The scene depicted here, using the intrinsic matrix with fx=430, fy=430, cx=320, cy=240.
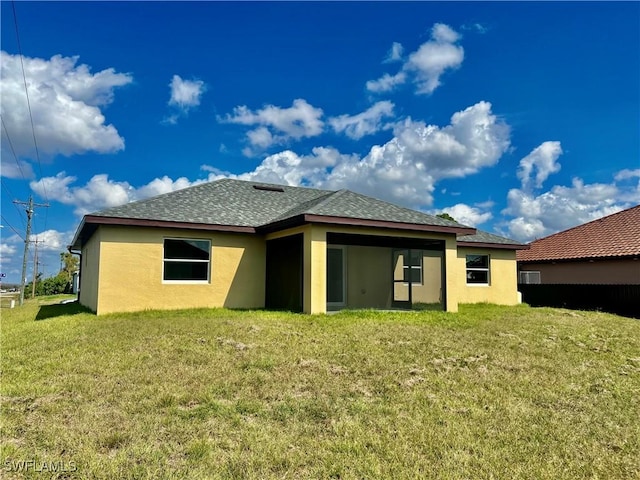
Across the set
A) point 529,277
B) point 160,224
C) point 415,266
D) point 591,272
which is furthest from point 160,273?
point 529,277

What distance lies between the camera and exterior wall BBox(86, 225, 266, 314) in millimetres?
12609

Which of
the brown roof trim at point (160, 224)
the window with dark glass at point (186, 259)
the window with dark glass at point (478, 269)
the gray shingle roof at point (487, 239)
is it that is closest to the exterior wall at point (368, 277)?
the gray shingle roof at point (487, 239)

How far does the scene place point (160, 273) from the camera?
13.2 meters

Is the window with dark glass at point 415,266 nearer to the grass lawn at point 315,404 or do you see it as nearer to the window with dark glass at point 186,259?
the grass lawn at point 315,404

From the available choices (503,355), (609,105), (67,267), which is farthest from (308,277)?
(67,267)

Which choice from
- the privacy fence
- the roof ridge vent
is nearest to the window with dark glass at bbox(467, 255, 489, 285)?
the privacy fence

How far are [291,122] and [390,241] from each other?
36.6 ft

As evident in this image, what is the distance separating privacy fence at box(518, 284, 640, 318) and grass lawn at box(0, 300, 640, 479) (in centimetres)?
794

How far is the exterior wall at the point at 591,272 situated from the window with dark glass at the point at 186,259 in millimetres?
15837

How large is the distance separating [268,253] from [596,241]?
1506cm

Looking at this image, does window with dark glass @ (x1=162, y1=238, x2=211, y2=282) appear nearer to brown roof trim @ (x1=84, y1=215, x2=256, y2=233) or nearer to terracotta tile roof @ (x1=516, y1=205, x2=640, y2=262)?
brown roof trim @ (x1=84, y1=215, x2=256, y2=233)

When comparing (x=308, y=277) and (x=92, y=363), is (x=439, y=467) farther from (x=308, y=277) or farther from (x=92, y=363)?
(x=308, y=277)

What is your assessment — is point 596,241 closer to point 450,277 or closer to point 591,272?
point 591,272

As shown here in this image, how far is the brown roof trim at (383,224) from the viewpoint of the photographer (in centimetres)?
1171
